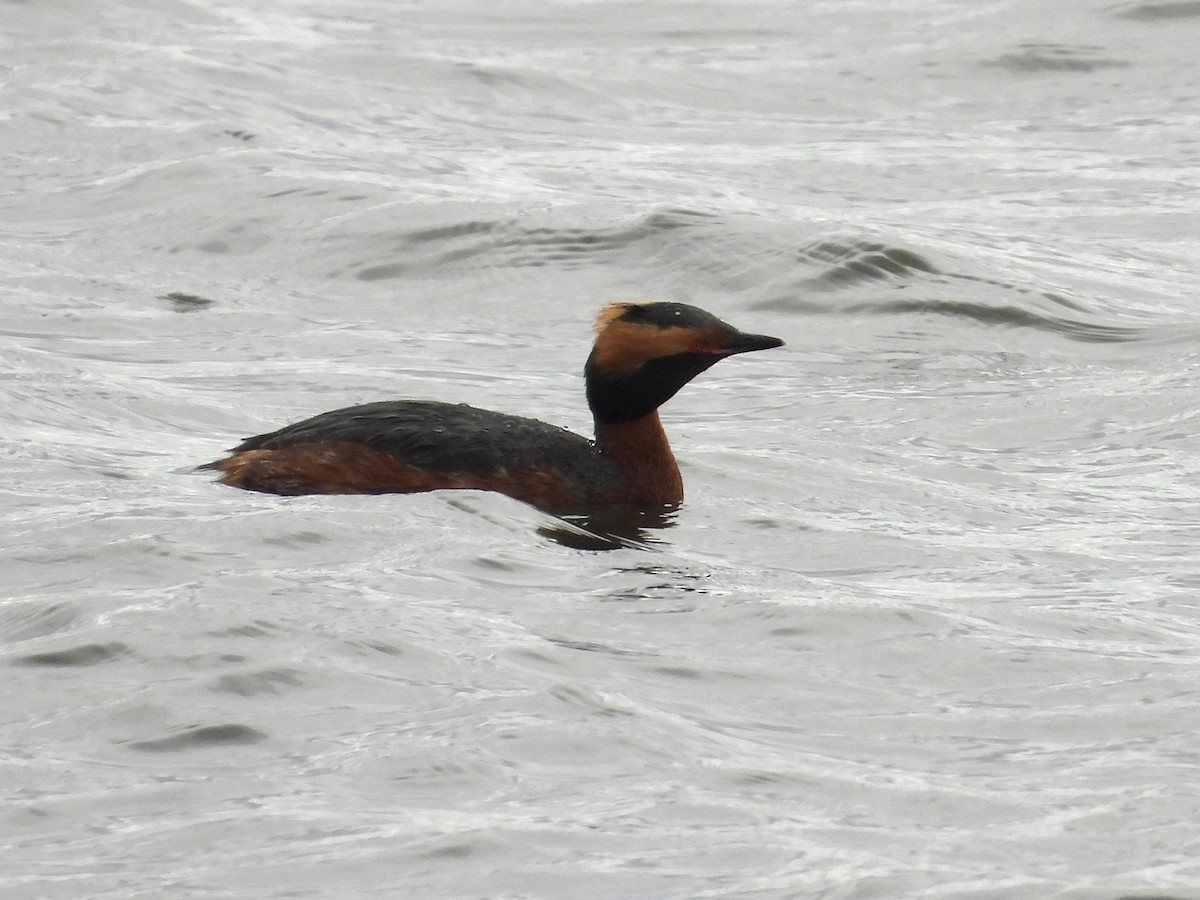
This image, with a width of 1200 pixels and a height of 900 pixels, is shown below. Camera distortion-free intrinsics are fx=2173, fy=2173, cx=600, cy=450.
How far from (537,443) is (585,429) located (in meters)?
1.70

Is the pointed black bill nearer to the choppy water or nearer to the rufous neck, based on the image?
the rufous neck

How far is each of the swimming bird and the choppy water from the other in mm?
217

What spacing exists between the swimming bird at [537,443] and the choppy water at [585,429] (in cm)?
22

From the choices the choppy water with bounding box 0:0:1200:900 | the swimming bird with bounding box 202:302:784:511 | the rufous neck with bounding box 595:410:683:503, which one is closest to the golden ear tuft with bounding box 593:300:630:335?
the swimming bird with bounding box 202:302:784:511

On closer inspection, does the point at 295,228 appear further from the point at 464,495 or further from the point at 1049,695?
the point at 1049,695

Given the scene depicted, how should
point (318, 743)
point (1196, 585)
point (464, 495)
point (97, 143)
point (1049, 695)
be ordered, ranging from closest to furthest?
1. point (318, 743)
2. point (1049, 695)
3. point (1196, 585)
4. point (464, 495)
5. point (97, 143)

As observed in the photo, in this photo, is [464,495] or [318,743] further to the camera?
[464,495]

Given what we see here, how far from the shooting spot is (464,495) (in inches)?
364

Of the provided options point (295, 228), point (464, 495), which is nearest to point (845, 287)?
point (295, 228)

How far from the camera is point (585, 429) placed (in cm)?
1125

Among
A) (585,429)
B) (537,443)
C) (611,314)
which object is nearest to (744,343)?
(611,314)

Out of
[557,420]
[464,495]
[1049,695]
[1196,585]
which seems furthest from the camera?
[557,420]

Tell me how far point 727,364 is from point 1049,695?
19.1 ft

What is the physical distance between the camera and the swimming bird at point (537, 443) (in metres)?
9.36
